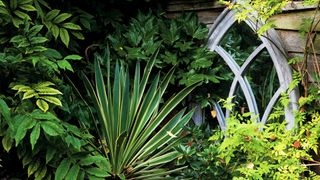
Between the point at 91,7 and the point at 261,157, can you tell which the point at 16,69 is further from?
the point at 261,157

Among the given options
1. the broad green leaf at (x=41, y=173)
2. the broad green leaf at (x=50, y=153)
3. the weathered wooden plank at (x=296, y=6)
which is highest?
the weathered wooden plank at (x=296, y=6)

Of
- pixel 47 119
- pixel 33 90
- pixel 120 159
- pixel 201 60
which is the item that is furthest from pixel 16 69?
pixel 201 60

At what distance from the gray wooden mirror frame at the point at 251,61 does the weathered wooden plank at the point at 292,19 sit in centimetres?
8

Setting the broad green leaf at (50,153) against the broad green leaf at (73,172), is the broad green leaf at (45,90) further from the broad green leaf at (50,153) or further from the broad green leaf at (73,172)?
the broad green leaf at (73,172)

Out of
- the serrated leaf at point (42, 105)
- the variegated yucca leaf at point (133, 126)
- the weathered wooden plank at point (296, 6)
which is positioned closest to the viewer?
the serrated leaf at point (42, 105)

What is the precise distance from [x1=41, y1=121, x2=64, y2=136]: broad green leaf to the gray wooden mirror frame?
1.32 m

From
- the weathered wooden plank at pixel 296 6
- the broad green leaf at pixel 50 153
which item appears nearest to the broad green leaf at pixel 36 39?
the broad green leaf at pixel 50 153

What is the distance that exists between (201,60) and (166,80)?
1.03 feet

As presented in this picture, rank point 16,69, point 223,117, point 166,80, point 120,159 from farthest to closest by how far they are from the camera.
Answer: point 223,117, point 166,80, point 120,159, point 16,69

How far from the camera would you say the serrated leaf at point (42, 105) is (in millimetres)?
2642

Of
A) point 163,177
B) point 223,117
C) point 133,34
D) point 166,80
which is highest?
point 133,34

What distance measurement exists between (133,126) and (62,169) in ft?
2.29

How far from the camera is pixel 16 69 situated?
2.86m

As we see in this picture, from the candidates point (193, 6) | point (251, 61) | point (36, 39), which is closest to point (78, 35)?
point (36, 39)
